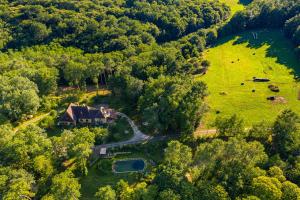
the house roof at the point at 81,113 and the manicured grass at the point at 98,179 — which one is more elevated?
the house roof at the point at 81,113

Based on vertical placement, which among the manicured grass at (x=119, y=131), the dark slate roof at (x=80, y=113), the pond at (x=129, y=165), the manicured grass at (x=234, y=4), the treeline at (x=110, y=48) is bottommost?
the pond at (x=129, y=165)

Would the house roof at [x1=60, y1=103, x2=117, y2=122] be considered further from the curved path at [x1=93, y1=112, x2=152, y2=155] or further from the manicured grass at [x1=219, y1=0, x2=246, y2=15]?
the manicured grass at [x1=219, y1=0, x2=246, y2=15]

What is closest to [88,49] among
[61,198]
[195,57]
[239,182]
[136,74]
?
[136,74]

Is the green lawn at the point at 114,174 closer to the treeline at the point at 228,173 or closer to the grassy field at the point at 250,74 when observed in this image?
the treeline at the point at 228,173

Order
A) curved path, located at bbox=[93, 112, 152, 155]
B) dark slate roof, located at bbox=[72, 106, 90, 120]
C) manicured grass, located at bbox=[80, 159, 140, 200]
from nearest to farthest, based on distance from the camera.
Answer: manicured grass, located at bbox=[80, 159, 140, 200]
curved path, located at bbox=[93, 112, 152, 155]
dark slate roof, located at bbox=[72, 106, 90, 120]

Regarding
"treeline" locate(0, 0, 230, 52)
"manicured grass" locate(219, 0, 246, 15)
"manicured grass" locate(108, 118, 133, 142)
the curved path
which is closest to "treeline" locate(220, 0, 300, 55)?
"treeline" locate(0, 0, 230, 52)

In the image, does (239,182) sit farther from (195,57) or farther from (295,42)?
(295,42)

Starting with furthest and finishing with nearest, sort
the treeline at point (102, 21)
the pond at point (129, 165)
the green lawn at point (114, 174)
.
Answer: the treeline at point (102, 21), the pond at point (129, 165), the green lawn at point (114, 174)

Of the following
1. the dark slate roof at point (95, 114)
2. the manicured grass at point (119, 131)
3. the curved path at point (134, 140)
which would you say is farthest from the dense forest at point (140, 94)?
the dark slate roof at point (95, 114)
